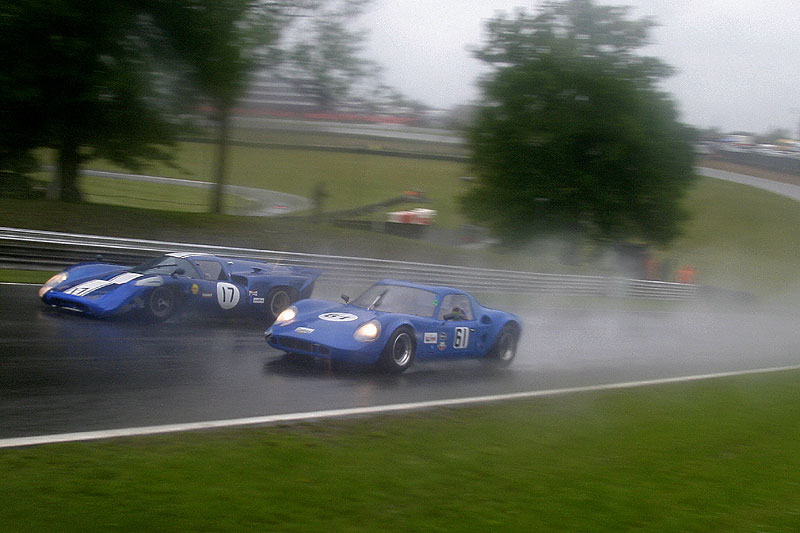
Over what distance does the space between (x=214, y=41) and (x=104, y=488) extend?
17166mm

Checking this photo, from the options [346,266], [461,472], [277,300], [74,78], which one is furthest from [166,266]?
[74,78]

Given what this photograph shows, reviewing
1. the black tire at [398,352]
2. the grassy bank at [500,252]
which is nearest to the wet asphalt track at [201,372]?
the black tire at [398,352]

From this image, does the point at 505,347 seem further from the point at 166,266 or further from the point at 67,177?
the point at 67,177

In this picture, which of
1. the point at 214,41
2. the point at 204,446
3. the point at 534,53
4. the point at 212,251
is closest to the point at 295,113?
the point at 214,41

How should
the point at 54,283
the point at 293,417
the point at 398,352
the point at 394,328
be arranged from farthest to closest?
the point at 54,283 < the point at 398,352 < the point at 394,328 < the point at 293,417

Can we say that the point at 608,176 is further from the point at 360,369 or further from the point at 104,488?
the point at 104,488

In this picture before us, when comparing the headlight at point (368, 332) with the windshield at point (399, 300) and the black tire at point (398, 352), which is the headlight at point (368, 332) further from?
the windshield at point (399, 300)

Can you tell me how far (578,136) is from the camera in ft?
102

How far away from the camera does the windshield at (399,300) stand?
967 centimetres

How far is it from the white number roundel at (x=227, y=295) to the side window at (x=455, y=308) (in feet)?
10.6

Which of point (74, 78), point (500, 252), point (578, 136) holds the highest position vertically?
point (578, 136)

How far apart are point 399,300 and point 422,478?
482cm

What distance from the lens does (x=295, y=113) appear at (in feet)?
83.0

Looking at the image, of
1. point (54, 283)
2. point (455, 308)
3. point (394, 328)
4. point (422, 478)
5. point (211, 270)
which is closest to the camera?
point (422, 478)
